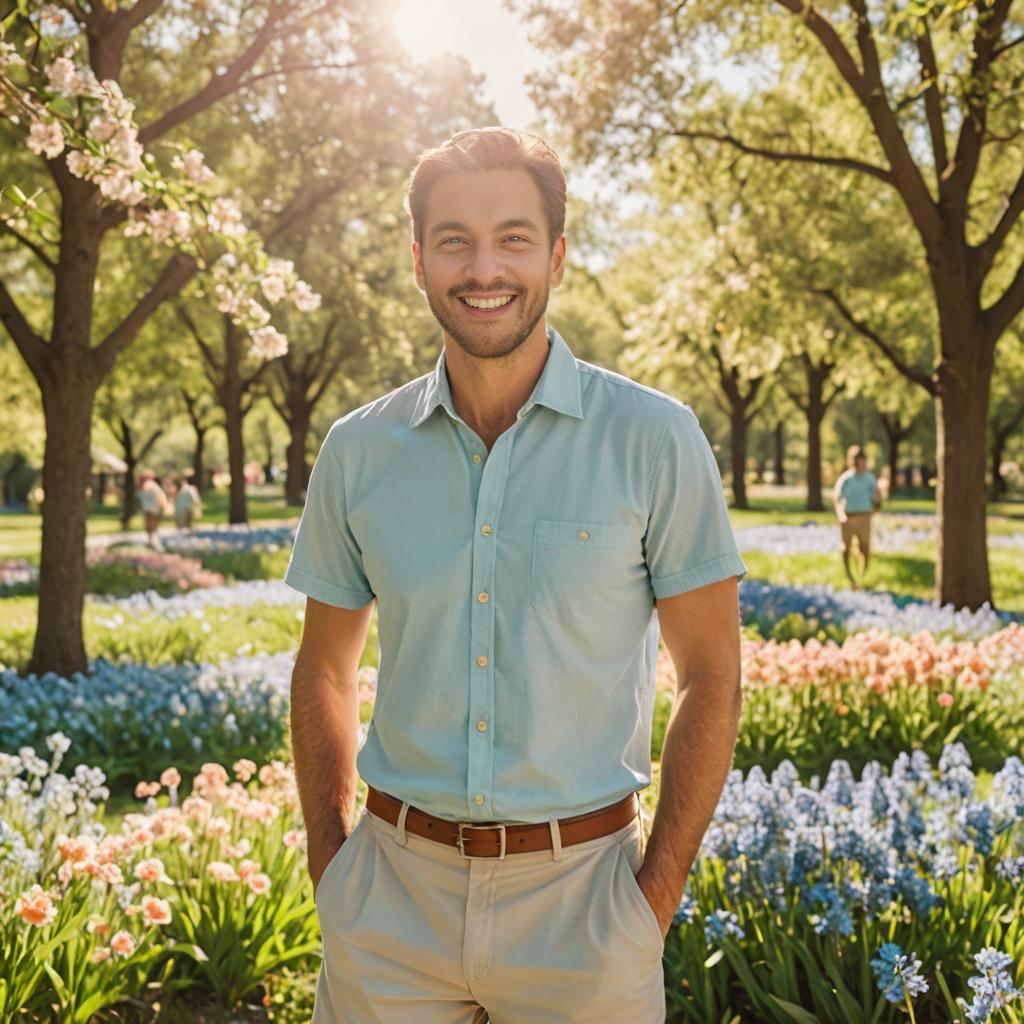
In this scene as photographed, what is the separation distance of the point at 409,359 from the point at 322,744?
2520 centimetres

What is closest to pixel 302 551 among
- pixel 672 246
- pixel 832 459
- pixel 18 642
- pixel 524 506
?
pixel 524 506

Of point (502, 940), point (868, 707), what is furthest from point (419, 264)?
point (868, 707)

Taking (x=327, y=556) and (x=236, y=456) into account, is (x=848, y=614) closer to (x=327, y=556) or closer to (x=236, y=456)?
(x=327, y=556)

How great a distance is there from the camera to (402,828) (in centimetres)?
216

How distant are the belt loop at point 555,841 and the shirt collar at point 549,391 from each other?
0.79 m

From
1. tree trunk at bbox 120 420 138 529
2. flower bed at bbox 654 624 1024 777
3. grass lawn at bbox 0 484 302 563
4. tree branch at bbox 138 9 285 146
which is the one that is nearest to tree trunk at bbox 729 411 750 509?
grass lawn at bbox 0 484 302 563

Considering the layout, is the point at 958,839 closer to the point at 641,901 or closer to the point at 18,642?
the point at 641,901

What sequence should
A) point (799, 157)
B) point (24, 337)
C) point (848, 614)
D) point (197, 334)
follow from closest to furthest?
1. point (24, 337)
2. point (848, 614)
3. point (799, 157)
4. point (197, 334)

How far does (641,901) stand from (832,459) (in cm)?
7446

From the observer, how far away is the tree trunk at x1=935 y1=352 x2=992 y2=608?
38.1 ft

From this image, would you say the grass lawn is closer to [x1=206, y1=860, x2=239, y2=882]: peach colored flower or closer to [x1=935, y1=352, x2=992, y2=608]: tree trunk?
[x1=935, y1=352, x2=992, y2=608]: tree trunk

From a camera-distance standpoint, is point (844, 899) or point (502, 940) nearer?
point (502, 940)

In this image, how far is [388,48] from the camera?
31.6ft

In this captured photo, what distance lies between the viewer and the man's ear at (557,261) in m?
2.31
